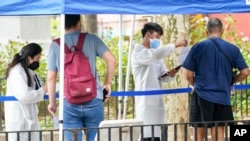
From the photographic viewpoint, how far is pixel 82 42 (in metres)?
8.54

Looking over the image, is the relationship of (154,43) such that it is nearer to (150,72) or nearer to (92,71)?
(150,72)

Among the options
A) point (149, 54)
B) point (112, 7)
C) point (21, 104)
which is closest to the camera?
point (112, 7)

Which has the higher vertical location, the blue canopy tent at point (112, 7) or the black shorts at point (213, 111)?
the blue canopy tent at point (112, 7)

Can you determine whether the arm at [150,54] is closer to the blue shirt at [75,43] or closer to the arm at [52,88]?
the blue shirt at [75,43]

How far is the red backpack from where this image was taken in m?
8.43

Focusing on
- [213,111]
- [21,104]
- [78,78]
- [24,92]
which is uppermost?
[78,78]

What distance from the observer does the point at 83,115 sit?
8523 millimetres

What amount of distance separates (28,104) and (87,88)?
2.79ft

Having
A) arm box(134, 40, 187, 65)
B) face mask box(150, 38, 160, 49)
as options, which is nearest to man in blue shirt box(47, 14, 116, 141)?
arm box(134, 40, 187, 65)

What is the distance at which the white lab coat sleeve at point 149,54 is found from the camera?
31.7ft

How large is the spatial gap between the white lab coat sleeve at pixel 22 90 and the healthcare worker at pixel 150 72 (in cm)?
147

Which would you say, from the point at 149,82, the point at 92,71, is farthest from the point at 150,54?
the point at 92,71

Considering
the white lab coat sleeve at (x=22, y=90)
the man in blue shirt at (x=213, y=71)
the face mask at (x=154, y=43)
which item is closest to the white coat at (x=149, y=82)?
the face mask at (x=154, y=43)

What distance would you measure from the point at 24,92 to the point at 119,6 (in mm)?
1531
